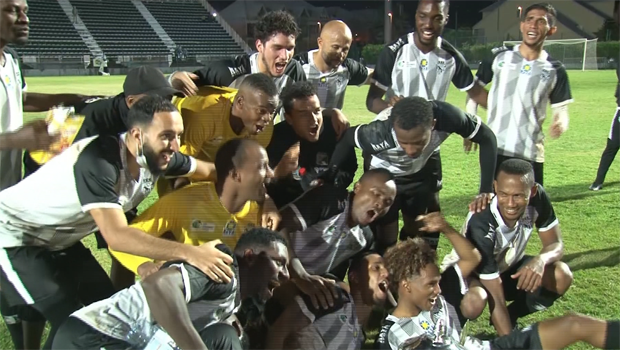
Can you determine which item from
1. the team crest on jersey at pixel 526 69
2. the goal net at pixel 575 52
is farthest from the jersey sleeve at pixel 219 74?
the goal net at pixel 575 52

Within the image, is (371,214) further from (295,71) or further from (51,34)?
(51,34)

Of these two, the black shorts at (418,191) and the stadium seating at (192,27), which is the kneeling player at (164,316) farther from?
the stadium seating at (192,27)

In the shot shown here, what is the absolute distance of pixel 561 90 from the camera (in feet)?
13.9

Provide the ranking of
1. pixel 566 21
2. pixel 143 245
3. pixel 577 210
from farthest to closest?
pixel 566 21 < pixel 577 210 < pixel 143 245

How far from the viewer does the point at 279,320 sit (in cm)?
281

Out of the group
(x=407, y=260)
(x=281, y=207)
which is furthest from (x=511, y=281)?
(x=281, y=207)

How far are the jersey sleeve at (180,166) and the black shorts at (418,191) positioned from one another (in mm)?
1422

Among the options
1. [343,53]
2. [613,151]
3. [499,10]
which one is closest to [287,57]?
[343,53]

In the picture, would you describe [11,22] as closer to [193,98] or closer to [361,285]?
[193,98]

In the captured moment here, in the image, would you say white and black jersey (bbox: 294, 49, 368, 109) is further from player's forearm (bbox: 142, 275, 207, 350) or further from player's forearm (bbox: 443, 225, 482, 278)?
player's forearm (bbox: 142, 275, 207, 350)

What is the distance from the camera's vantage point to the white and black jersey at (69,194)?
2436mm

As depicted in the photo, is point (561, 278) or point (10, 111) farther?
point (10, 111)

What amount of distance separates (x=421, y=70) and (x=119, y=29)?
35.8m

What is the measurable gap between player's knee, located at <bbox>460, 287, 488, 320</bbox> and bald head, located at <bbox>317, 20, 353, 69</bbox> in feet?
6.85
